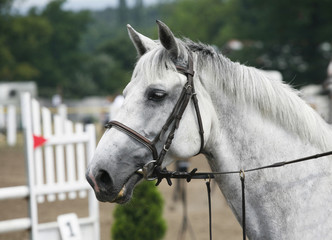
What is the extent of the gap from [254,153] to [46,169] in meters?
2.65

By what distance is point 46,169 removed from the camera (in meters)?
4.61

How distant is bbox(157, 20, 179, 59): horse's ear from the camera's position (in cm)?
248

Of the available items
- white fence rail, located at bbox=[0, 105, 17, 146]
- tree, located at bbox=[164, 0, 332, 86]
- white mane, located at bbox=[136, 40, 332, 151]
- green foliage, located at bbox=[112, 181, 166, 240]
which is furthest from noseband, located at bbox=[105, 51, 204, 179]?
tree, located at bbox=[164, 0, 332, 86]

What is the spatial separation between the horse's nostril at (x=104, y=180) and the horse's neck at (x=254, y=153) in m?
0.62

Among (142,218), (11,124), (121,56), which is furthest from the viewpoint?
(121,56)

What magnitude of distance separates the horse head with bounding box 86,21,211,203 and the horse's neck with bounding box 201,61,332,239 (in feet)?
0.44

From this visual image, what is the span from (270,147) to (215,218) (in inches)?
232

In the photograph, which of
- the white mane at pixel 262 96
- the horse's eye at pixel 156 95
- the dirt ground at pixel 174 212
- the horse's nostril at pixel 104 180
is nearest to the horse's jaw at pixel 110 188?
the horse's nostril at pixel 104 180

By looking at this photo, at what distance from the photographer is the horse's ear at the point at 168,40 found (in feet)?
8.15

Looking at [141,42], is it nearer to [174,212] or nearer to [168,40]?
[168,40]

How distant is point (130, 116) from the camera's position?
249cm

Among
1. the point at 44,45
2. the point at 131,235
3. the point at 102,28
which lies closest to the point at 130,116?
the point at 131,235

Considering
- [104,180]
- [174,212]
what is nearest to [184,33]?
[174,212]

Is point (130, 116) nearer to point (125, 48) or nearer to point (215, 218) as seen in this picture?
point (215, 218)
